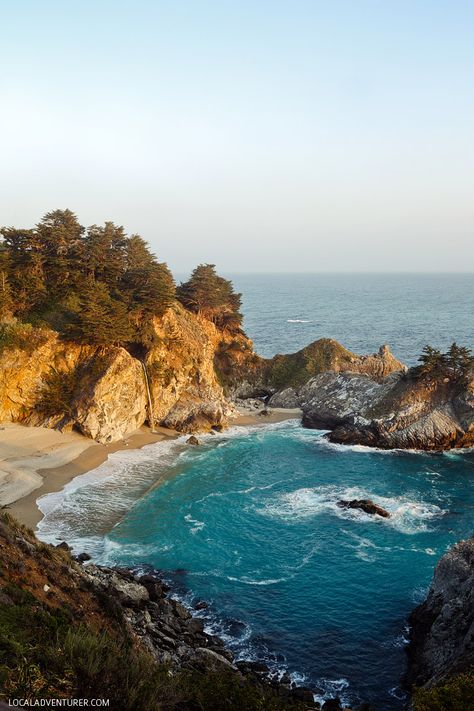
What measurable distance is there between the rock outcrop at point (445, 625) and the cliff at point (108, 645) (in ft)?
17.5

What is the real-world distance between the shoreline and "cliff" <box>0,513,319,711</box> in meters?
11.7

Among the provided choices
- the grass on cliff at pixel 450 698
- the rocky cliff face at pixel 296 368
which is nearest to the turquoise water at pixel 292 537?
the grass on cliff at pixel 450 698

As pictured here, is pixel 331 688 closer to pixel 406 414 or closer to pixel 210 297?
pixel 406 414

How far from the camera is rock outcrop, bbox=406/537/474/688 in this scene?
794 inches

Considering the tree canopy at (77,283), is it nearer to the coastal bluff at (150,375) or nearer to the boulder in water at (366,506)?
the coastal bluff at (150,375)

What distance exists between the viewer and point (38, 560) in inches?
934

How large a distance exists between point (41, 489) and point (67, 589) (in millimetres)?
20257

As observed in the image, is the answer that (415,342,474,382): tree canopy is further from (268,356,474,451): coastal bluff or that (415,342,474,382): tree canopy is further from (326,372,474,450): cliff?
(326,372,474,450): cliff

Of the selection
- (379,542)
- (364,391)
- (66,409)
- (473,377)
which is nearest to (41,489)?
(66,409)

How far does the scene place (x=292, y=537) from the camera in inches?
1371

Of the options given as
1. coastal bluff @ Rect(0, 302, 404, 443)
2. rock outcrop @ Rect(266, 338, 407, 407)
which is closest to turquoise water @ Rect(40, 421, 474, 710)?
coastal bluff @ Rect(0, 302, 404, 443)

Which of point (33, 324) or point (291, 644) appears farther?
point (33, 324)

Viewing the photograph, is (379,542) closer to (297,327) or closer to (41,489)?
(41,489)

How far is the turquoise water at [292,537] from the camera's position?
82.5 ft
